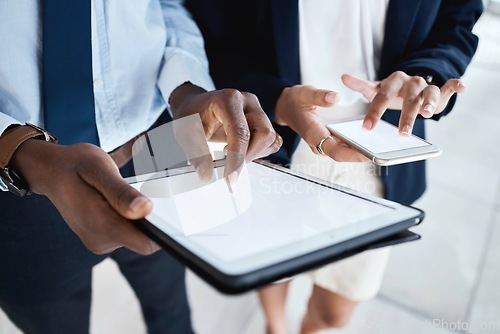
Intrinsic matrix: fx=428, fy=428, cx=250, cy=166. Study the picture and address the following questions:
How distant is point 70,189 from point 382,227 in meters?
0.19

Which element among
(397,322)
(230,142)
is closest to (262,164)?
(230,142)

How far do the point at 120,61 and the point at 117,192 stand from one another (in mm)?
188

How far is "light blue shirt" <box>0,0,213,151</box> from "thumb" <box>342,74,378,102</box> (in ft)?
0.45

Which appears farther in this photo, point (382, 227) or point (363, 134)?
point (363, 134)

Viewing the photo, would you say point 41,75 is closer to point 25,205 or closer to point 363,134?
point 25,205

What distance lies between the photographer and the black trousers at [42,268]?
41 cm

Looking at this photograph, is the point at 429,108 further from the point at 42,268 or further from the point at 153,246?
the point at 42,268

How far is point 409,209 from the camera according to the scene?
0.90ft

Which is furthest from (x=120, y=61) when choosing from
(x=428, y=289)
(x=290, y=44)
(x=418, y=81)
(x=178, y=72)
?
(x=428, y=289)

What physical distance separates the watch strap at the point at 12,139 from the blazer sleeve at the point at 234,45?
214 millimetres

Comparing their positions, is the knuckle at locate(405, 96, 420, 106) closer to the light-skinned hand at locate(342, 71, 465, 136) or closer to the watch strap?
the light-skinned hand at locate(342, 71, 465, 136)

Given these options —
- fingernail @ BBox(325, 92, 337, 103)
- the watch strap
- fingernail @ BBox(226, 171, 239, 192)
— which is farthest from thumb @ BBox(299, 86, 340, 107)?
the watch strap

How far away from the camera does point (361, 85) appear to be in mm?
414

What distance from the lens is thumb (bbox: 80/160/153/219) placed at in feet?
0.77
